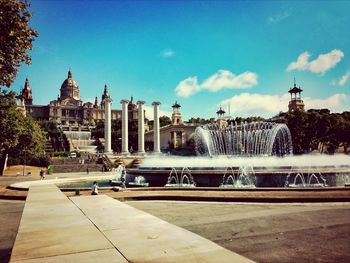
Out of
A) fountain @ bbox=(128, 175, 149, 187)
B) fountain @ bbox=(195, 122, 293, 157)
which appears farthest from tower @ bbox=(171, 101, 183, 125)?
fountain @ bbox=(128, 175, 149, 187)

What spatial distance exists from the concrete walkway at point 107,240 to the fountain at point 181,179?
10.2 m

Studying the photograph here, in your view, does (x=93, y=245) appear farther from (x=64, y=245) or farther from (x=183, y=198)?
(x=183, y=198)

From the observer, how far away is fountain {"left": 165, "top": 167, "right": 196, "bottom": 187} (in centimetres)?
2130

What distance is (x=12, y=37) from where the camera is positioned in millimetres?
14656

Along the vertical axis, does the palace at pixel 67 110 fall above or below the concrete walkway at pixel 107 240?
above

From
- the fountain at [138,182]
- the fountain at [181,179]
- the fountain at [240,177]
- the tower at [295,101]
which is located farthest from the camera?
the tower at [295,101]

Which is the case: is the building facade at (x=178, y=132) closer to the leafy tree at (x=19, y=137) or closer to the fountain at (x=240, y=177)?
the leafy tree at (x=19, y=137)

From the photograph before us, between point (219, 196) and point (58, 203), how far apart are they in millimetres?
7681

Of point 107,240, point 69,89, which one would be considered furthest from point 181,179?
point 69,89

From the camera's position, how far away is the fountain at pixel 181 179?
839 inches

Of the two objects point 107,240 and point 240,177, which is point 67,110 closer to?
point 240,177

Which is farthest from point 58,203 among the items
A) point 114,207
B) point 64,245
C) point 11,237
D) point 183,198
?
point 64,245

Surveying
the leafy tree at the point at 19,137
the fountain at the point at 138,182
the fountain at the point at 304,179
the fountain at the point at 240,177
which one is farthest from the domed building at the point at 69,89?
the fountain at the point at 304,179

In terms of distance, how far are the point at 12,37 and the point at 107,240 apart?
11982mm
